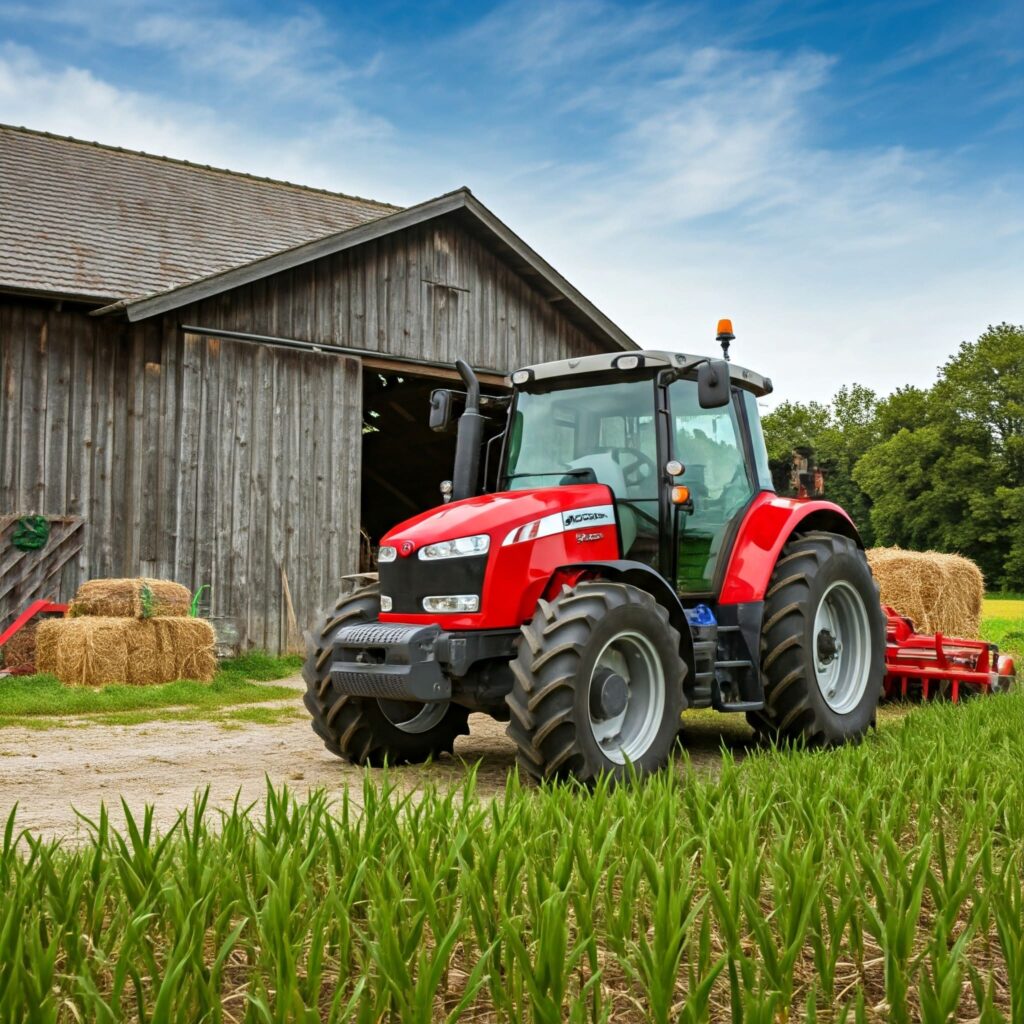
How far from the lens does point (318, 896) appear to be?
3.17 meters

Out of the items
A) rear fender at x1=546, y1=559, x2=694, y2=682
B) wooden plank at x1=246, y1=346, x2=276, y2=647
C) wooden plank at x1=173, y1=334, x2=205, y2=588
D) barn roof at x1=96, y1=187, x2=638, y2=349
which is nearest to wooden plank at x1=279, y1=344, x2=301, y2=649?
wooden plank at x1=246, y1=346, x2=276, y2=647

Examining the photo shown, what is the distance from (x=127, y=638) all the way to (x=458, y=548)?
222 inches

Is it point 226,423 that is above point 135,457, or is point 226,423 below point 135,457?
above

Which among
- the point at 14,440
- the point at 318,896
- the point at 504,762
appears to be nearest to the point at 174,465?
the point at 14,440

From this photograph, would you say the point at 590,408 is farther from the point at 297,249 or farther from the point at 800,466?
the point at 297,249

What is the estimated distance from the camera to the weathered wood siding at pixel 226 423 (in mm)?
11578

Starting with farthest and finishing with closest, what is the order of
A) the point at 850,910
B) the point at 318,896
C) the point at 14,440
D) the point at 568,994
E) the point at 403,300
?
the point at 403,300 → the point at 14,440 → the point at 318,896 → the point at 850,910 → the point at 568,994

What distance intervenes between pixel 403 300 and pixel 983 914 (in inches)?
477

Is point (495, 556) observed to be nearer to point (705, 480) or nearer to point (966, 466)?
point (705, 480)

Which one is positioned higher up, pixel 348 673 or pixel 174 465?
pixel 174 465

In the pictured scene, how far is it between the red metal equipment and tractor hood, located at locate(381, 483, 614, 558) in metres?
3.48

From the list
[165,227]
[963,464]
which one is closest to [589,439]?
[165,227]

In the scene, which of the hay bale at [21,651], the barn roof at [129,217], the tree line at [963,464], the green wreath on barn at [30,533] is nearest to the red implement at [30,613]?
the hay bale at [21,651]

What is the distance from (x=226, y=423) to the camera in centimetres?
1248
